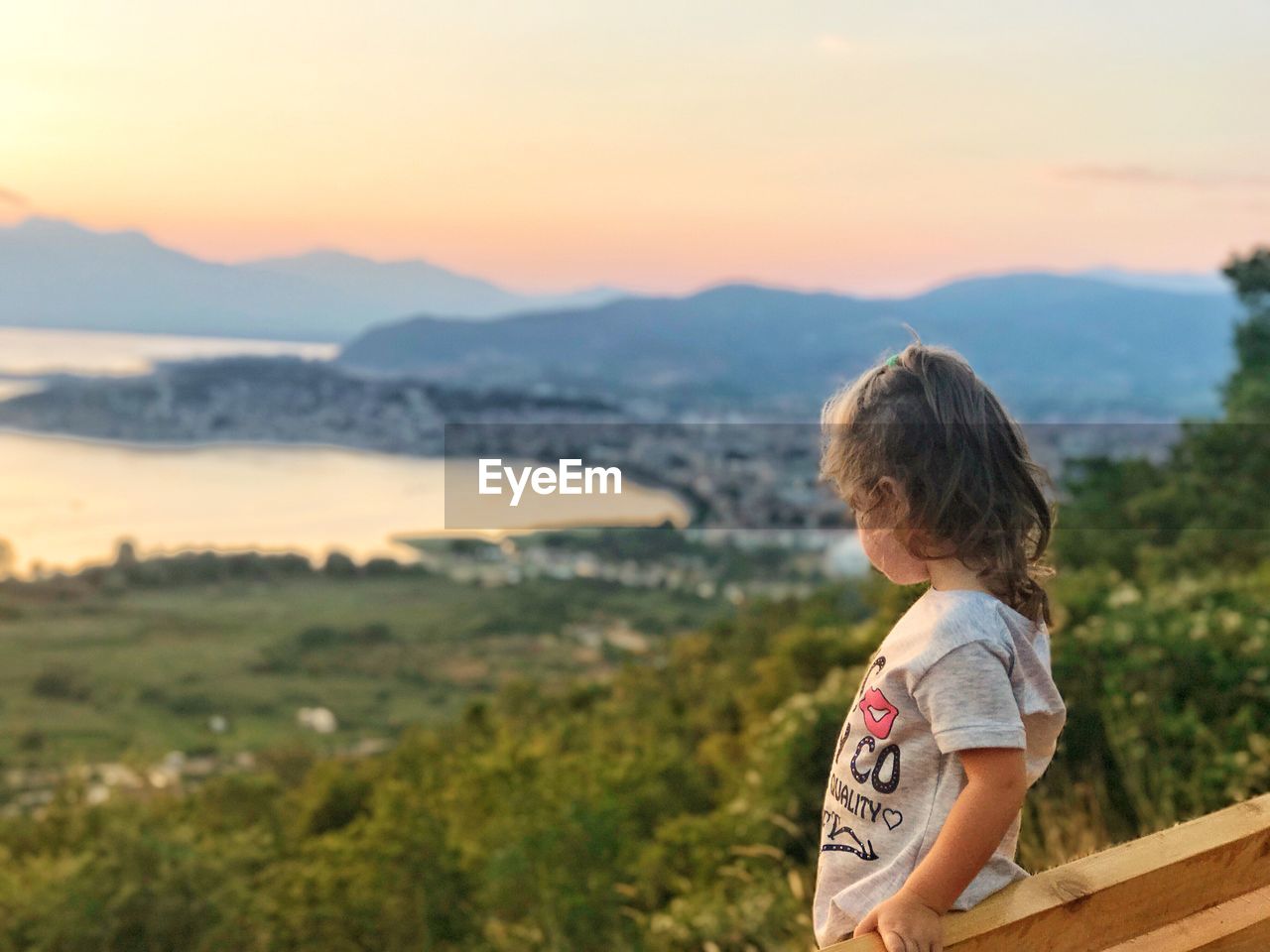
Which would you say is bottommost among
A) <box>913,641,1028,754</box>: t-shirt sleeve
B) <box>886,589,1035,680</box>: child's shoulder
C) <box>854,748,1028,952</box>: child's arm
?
<box>854,748,1028,952</box>: child's arm

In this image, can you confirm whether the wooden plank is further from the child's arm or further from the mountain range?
the mountain range

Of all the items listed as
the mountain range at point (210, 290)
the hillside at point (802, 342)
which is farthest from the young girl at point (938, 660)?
the mountain range at point (210, 290)

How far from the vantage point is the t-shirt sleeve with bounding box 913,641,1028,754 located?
1.11 meters

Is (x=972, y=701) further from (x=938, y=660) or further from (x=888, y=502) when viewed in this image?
(x=888, y=502)

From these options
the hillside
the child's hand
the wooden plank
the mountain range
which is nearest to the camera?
the child's hand

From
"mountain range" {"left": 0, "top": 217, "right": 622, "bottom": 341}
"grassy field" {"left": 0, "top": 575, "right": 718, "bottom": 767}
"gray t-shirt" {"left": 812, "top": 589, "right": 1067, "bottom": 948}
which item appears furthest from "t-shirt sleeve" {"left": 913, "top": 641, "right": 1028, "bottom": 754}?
"mountain range" {"left": 0, "top": 217, "right": 622, "bottom": 341}

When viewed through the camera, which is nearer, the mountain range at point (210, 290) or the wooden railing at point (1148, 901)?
the wooden railing at point (1148, 901)

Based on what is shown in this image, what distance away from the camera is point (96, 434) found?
4194 cm

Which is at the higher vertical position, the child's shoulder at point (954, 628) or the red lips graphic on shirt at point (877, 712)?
the child's shoulder at point (954, 628)

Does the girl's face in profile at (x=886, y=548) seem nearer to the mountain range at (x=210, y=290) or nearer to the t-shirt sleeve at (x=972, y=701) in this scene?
the t-shirt sleeve at (x=972, y=701)

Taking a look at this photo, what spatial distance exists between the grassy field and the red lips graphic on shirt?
23.5 m

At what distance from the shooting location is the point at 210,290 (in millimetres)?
54688

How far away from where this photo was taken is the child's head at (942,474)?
1.21m

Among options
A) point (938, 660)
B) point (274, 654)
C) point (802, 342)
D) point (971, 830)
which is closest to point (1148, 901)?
point (971, 830)
